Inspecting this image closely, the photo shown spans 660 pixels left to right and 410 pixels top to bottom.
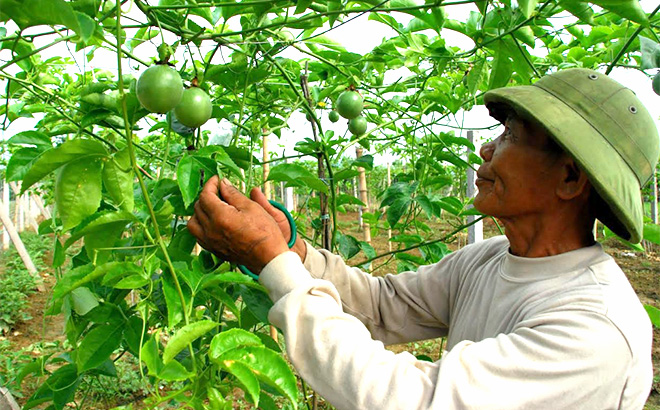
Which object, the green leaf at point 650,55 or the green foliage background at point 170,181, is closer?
the green foliage background at point 170,181

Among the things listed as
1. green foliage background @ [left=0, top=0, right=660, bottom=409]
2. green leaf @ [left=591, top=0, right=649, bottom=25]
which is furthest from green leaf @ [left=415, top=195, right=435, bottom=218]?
green leaf @ [left=591, top=0, right=649, bottom=25]

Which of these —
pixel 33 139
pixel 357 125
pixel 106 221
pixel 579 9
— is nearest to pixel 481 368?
pixel 106 221

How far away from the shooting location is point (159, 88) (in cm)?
96

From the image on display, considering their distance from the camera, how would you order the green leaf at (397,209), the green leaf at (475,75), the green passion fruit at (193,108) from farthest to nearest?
the green leaf at (397,209) → the green leaf at (475,75) → the green passion fruit at (193,108)

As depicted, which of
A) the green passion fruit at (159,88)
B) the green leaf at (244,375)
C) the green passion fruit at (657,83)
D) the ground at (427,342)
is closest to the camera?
the green leaf at (244,375)

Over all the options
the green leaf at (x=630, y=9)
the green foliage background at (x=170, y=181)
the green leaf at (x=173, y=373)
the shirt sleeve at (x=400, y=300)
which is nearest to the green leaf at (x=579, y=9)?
the green foliage background at (x=170, y=181)

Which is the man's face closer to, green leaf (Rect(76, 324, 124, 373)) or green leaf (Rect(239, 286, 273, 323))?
green leaf (Rect(239, 286, 273, 323))

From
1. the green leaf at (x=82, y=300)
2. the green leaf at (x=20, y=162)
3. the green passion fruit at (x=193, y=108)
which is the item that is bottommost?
the green leaf at (x=82, y=300)

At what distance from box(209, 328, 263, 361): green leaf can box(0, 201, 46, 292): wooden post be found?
505cm

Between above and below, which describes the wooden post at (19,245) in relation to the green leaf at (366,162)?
below

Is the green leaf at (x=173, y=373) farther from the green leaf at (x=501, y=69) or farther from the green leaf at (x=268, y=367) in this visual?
the green leaf at (x=501, y=69)

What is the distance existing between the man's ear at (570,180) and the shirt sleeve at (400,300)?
16.6 inches

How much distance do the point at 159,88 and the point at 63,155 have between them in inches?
8.1

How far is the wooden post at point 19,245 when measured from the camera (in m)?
5.02
